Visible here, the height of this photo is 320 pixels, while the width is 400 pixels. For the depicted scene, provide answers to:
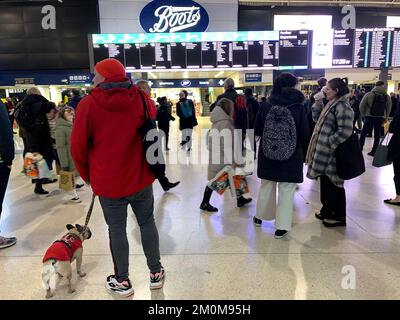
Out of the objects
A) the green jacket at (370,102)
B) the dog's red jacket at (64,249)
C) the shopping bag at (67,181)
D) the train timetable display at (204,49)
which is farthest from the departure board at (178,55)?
the dog's red jacket at (64,249)

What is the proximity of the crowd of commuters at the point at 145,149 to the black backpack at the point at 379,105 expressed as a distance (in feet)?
9.20

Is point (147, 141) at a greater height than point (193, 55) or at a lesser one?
lesser

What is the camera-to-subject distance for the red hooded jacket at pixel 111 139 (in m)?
2.00

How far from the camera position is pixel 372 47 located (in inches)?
367

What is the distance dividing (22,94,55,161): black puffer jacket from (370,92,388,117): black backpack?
261 inches

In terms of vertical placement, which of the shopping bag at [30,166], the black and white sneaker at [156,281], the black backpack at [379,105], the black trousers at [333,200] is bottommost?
the black and white sneaker at [156,281]

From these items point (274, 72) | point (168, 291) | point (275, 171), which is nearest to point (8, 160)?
point (168, 291)

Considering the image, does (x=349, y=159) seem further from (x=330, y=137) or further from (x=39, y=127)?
(x=39, y=127)

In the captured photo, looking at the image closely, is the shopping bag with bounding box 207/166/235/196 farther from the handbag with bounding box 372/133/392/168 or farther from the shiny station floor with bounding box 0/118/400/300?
the handbag with bounding box 372/133/392/168

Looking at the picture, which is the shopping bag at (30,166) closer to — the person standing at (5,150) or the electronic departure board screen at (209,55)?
the person standing at (5,150)

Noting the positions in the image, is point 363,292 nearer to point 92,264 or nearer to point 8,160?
point 92,264

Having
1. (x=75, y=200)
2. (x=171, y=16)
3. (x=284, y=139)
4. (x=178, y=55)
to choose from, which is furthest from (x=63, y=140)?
(x=171, y=16)

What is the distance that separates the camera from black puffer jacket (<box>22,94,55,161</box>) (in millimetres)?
4586

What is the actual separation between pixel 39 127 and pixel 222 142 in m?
2.69
